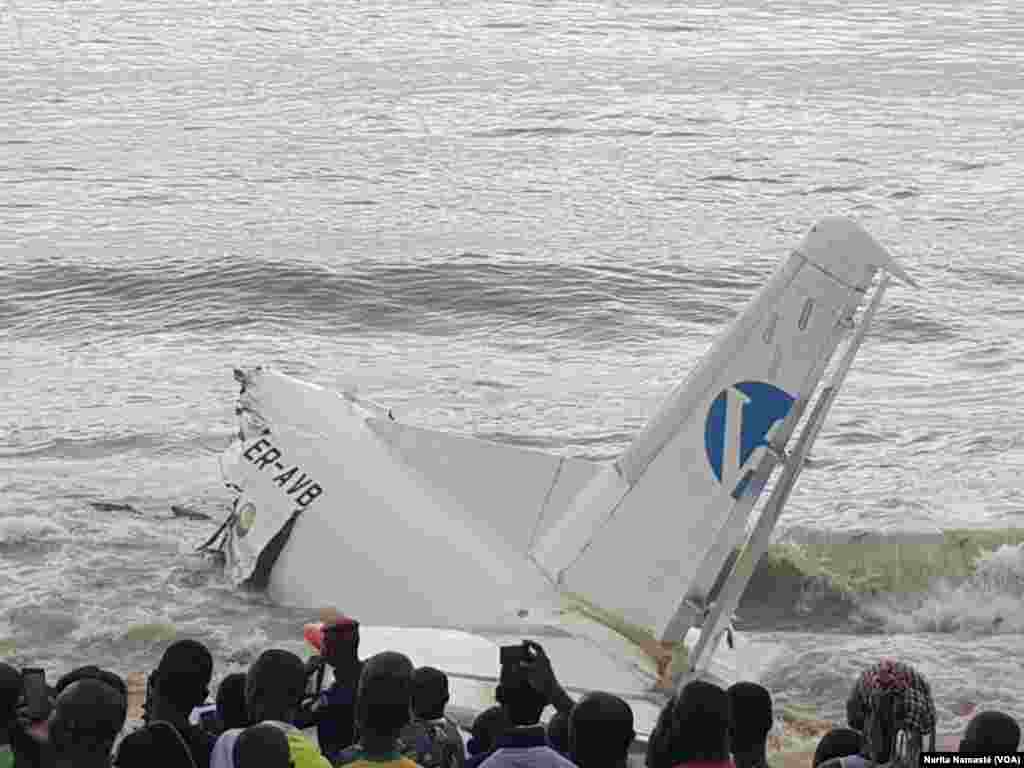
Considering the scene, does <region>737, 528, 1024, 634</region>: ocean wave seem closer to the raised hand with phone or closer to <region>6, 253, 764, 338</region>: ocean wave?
the raised hand with phone

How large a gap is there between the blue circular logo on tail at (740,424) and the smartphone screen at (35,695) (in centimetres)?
615

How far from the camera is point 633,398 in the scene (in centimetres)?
2853

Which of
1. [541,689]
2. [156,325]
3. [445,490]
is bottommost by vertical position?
[156,325]

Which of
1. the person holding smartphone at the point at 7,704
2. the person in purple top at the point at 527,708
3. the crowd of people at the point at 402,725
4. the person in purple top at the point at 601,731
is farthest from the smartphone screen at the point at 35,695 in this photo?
the person in purple top at the point at 601,731

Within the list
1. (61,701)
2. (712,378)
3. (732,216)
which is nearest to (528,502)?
(712,378)

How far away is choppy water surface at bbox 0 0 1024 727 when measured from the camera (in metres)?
20.6

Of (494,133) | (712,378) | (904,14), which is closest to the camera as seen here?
(712,378)

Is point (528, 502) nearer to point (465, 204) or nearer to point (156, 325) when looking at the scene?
point (156, 325)

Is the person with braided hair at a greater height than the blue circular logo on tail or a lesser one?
greater

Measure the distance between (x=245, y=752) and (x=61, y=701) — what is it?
2.50 ft

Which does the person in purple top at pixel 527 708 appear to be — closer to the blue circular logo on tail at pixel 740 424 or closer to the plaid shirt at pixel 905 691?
the plaid shirt at pixel 905 691

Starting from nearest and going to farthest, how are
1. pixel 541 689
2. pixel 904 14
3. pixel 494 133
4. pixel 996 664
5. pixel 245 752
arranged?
pixel 245 752 < pixel 541 689 < pixel 996 664 < pixel 494 133 < pixel 904 14

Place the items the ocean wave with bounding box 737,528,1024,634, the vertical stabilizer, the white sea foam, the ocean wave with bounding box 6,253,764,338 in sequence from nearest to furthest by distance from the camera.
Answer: the vertical stabilizer, the white sea foam, the ocean wave with bounding box 737,528,1024,634, the ocean wave with bounding box 6,253,764,338

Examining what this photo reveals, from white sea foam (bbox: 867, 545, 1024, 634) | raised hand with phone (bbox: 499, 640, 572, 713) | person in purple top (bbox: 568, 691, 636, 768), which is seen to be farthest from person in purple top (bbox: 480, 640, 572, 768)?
white sea foam (bbox: 867, 545, 1024, 634)
